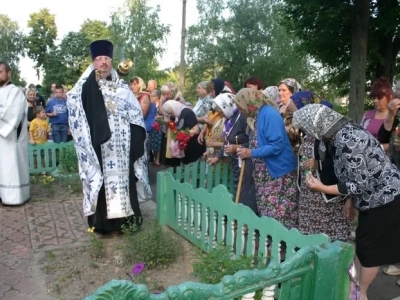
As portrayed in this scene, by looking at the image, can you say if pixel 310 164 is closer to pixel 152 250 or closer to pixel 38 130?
pixel 152 250

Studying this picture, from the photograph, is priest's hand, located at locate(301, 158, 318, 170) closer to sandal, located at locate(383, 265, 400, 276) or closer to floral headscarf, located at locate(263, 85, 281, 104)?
sandal, located at locate(383, 265, 400, 276)

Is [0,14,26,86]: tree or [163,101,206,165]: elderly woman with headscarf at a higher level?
[0,14,26,86]: tree

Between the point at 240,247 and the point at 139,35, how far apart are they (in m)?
29.8

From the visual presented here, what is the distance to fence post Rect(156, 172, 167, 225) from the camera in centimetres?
482

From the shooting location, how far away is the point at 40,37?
58.0 meters

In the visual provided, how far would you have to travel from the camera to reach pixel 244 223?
3.45 m

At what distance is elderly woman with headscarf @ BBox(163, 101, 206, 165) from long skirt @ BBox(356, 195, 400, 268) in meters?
3.75

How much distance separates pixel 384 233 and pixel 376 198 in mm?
257

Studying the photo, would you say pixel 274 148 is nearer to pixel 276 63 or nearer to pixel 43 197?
pixel 43 197

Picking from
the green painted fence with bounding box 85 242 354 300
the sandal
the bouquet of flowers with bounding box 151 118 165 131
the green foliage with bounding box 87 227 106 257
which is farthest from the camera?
the bouquet of flowers with bounding box 151 118 165 131

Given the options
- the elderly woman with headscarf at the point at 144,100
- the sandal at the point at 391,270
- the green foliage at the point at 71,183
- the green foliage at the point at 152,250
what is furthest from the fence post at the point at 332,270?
the green foliage at the point at 71,183

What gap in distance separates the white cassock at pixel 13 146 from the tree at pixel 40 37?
54.2 meters

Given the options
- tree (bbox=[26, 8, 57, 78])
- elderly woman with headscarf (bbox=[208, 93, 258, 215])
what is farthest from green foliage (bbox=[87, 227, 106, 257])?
tree (bbox=[26, 8, 57, 78])

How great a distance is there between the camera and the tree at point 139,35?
31.3 meters
